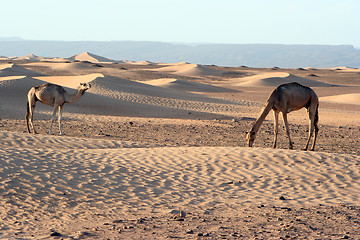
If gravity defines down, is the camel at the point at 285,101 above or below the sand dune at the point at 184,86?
above

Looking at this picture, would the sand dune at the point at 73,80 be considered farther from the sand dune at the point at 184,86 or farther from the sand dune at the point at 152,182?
the sand dune at the point at 152,182

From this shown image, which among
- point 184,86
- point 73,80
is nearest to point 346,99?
point 184,86

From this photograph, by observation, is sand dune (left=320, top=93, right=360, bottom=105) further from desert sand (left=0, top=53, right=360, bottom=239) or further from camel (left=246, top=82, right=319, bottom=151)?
camel (left=246, top=82, right=319, bottom=151)

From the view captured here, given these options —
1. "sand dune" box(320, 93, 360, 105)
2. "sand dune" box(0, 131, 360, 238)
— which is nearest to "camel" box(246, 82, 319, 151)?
"sand dune" box(0, 131, 360, 238)

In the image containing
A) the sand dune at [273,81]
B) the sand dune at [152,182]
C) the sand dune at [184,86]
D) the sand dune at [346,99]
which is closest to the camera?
the sand dune at [152,182]

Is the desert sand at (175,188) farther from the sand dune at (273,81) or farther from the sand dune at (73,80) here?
the sand dune at (273,81)

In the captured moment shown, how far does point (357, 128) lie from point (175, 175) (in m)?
13.8

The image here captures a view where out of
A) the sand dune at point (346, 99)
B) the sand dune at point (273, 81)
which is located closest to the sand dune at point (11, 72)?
the sand dune at point (273, 81)

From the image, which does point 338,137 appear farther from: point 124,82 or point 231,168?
point 124,82

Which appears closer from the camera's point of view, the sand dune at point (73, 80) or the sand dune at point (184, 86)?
the sand dune at point (73, 80)

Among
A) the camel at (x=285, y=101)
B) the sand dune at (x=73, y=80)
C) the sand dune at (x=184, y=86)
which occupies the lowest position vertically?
the sand dune at (x=184, y=86)

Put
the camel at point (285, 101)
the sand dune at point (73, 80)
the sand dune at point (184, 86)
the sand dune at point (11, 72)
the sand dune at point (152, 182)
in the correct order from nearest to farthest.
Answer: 1. the sand dune at point (152, 182)
2. the camel at point (285, 101)
3. the sand dune at point (73, 80)
4. the sand dune at point (11, 72)
5. the sand dune at point (184, 86)

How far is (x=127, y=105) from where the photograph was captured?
82.3 feet

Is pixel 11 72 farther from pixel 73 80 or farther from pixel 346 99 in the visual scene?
pixel 346 99
